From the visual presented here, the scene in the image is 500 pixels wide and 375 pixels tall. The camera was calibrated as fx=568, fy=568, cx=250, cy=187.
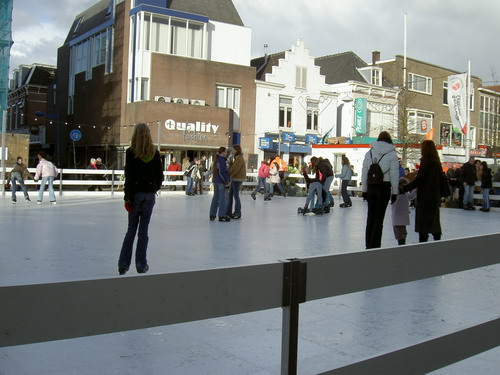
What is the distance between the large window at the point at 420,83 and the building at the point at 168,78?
1501cm

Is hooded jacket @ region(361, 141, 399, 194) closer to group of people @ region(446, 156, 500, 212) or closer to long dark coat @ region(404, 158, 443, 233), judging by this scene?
long dark coat @ region(404, 158, 443, 233)

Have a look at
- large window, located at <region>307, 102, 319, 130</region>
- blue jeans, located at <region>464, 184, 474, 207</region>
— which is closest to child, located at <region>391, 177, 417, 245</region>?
blue jeans, located at <region>464, 184, 474, 207</region>

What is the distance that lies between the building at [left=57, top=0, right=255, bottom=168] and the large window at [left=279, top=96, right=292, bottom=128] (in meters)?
2.54

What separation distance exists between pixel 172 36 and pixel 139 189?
30134 mm

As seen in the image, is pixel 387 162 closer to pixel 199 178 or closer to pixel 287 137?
pixel 199 178

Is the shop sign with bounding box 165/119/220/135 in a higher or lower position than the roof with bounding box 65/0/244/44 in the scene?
lower

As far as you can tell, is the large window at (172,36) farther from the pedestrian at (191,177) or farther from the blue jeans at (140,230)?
the blue jeans at (140,230)

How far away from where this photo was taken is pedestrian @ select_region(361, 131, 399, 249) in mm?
7348

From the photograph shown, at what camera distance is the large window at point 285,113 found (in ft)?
126

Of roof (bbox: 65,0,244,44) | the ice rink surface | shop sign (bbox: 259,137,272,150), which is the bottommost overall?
the ice rink surface

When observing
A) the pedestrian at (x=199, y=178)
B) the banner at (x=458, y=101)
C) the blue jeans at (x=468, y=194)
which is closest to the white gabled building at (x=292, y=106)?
the banner at (x=458, y=101)

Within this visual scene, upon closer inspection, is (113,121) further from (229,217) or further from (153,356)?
(153,356)

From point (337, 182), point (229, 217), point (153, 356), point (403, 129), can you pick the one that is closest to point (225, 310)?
point (153, 356)

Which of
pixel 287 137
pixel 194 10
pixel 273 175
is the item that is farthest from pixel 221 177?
pixel 194 10
